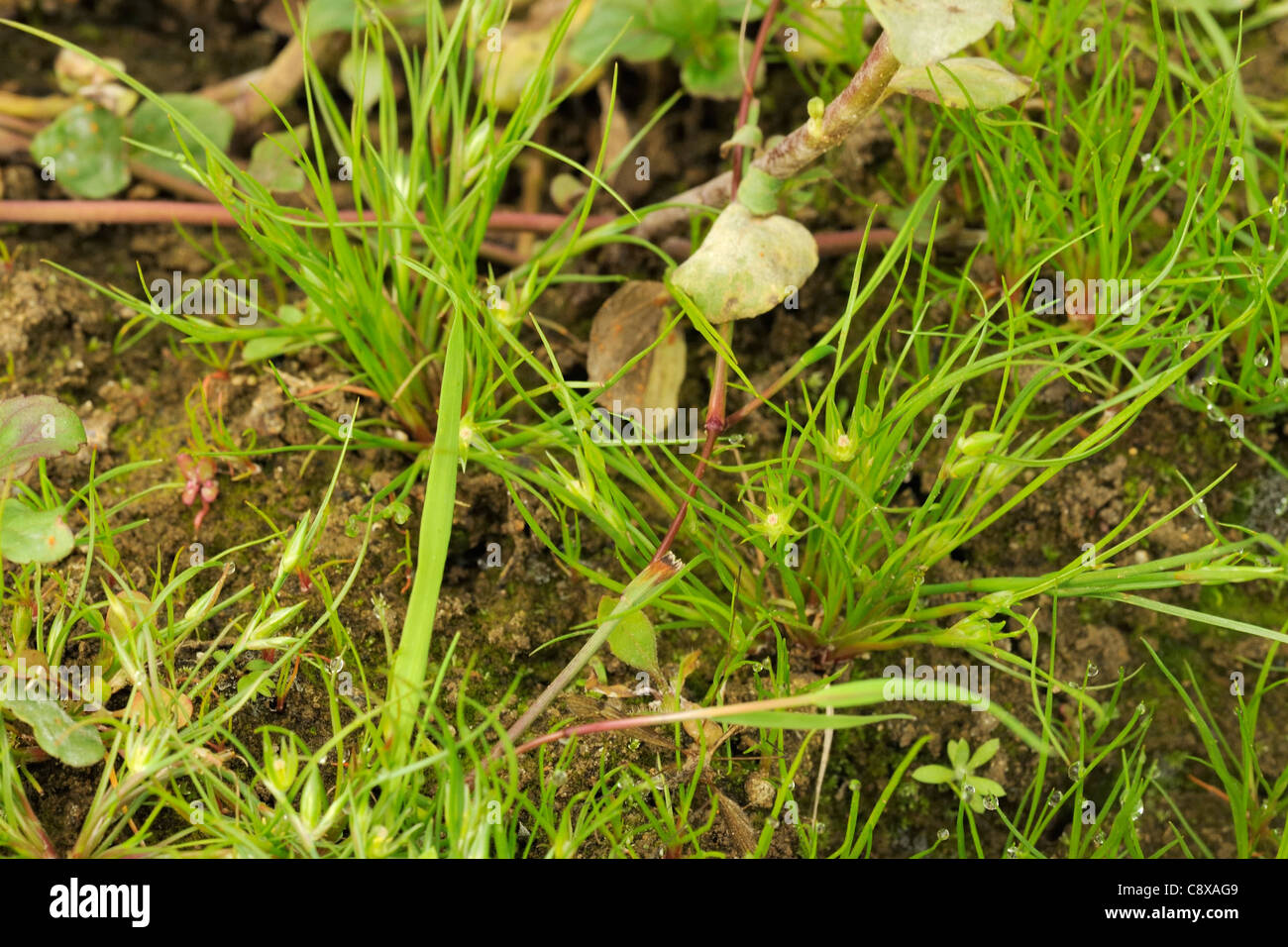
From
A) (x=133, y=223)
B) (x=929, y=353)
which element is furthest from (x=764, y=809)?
(x=133, y=223)

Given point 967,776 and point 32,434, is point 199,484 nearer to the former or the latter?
point 32,434

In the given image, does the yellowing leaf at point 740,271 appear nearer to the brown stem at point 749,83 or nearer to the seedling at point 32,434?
the brown stem at point 749,83

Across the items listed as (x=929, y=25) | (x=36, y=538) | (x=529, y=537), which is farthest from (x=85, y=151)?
(x=929, y=25)

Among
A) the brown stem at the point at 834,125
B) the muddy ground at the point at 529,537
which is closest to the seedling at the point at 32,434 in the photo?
the muddy ground at the point at 529,537

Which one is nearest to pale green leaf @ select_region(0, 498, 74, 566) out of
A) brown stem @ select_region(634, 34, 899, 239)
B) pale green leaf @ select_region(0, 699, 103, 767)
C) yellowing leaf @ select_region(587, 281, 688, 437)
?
pale green leaf @ select_region(0, 699, 103, 767)

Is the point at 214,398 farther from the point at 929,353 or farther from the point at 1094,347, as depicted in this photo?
the point at 1094,347

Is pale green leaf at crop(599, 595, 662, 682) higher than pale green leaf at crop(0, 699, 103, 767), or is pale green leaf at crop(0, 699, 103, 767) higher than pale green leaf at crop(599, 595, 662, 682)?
pale green leaf at crop(599, 595, 662, 682)

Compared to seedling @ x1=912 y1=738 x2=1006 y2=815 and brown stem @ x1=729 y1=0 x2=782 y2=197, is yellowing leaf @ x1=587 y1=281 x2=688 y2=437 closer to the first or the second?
brown stem @ x1=729 y1=0 x2=782 y2=197
